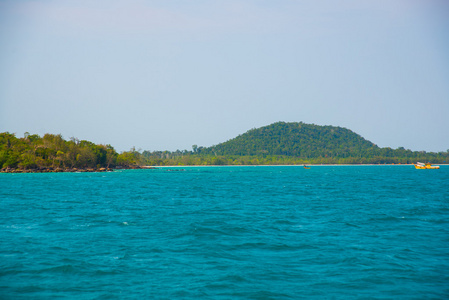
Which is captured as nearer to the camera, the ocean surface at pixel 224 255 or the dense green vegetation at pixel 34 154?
the ocean surface at pixel 224 255

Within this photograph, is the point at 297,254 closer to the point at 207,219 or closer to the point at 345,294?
the point at 345,294

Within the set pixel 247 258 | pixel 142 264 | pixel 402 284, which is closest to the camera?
pixel 402 284

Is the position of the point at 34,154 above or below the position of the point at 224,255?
above

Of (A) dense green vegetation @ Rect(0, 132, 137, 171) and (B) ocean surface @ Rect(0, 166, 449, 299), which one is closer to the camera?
(B) ocean surface @ Rect(0, 166, 449, 299)

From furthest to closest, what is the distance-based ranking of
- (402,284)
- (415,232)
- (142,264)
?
(415,232) < (142,264) < (402,284)

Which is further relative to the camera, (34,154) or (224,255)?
(34,154)

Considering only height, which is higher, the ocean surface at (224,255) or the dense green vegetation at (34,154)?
the dense green vegetation at (34,154)

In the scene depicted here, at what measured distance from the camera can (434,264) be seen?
22.6 m

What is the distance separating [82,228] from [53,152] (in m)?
173

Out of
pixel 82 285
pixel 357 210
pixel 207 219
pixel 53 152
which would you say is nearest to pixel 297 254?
pixel 82 285

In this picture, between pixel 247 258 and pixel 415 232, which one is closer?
pixel 247 258

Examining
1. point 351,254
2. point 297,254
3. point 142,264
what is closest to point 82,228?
point 142,264

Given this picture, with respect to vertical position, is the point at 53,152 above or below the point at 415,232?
above

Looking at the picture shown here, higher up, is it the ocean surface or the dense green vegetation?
the dense green vegetation
